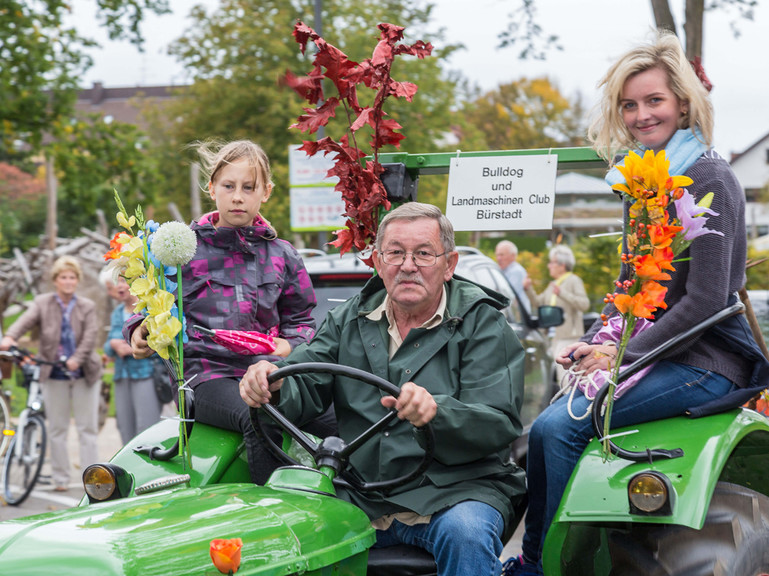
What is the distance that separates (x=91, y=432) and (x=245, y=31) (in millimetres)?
16340

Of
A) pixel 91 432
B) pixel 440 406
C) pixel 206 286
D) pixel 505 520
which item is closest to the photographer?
pixel 440 406

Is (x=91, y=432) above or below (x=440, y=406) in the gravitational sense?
below

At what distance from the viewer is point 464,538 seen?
3.06 m

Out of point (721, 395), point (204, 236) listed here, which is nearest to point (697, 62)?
point (721, 395)

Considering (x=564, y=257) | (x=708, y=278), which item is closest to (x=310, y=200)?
(x=564, y=257)

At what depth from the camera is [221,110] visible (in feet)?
81.0

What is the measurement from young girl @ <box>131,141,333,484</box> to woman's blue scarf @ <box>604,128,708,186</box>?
62.0 inches

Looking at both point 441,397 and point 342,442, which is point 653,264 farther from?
point 342,442

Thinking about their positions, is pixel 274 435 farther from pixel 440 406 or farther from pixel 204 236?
pixel 204 236

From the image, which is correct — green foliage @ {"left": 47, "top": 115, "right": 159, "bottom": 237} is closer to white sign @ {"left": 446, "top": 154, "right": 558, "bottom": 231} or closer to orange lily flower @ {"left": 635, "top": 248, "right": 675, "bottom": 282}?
white sign @ {"left": 446, "top": 154, "right": 558, "bottom": 231}

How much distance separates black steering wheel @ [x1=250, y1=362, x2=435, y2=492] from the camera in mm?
3020

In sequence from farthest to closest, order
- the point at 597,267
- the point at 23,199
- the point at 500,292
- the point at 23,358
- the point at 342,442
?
the point at 23,199
the point at 597,267
the point at 23,358
the point at 500,292
the point at 342,442

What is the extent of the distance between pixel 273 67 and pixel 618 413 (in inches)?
869

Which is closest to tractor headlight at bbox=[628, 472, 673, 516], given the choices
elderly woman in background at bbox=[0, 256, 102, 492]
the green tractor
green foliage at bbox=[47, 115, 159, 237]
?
the green tractor
